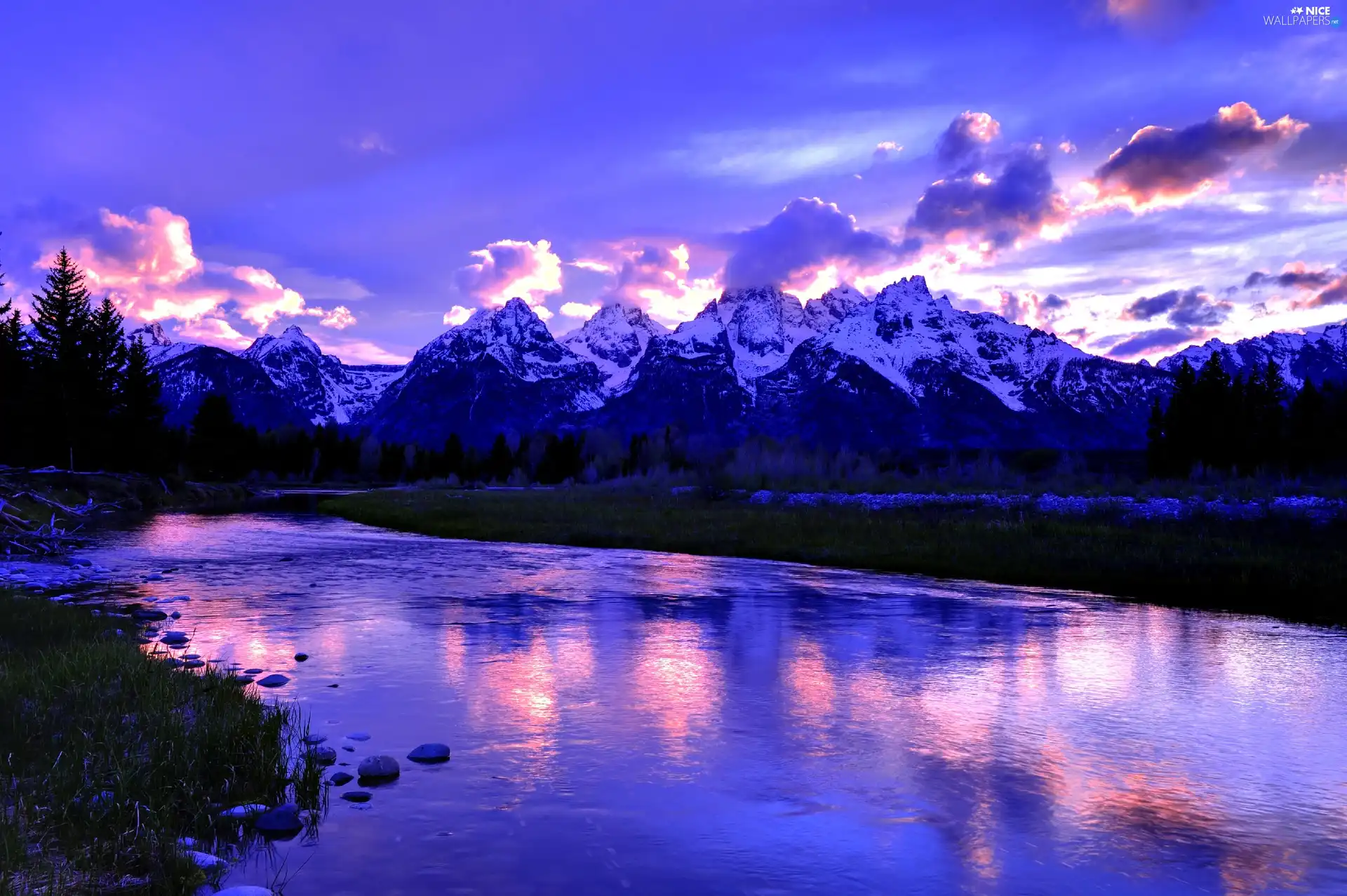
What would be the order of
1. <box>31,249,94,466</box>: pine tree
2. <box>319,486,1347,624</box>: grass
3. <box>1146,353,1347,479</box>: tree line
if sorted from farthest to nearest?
<box>1146,353,1347,479</box>: tree line → <box>31,249,94,466</box>: pine tree → <box>319,486,1347,624</box>: grass

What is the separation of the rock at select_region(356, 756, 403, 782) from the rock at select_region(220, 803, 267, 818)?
4.31 ft

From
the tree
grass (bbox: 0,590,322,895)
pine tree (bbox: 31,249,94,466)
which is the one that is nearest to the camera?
grass (bbox: 0,590,322,895)

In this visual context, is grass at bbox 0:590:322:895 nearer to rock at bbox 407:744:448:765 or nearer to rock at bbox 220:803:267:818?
rock at bbox 220:803:267:818

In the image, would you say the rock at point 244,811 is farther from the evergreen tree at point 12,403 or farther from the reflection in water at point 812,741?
the evergreen tree at point 12,403

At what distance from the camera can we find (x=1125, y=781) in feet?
35.1

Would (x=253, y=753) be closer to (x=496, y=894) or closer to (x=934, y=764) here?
(x=496, y=894)

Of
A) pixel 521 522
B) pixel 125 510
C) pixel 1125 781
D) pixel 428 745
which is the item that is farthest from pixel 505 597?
pixel 125 510

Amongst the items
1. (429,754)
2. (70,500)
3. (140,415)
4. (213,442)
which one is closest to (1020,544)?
(429,754)

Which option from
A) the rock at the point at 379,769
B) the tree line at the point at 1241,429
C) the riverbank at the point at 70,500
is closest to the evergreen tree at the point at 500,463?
the riverbank at the point at 70,500

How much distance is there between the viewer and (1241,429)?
291 feet

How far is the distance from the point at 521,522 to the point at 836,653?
1566 inches

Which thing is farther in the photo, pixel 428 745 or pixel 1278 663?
pixel 1278 663

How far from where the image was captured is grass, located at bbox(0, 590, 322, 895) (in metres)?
7.26

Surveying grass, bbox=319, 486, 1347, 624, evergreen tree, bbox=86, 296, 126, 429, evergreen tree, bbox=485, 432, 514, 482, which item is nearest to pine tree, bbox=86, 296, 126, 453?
evergreen tree, bbox=86, 296, 126, 429
